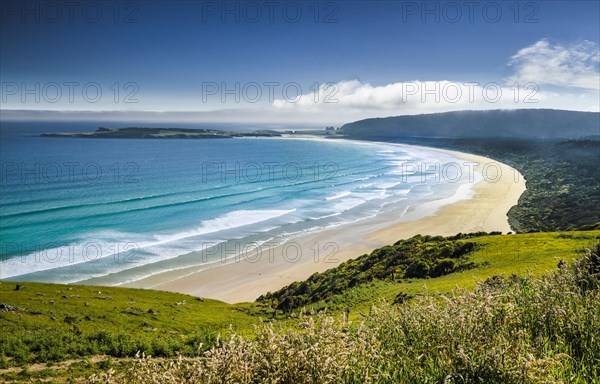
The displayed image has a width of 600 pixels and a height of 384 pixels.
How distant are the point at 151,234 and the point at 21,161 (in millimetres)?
82619

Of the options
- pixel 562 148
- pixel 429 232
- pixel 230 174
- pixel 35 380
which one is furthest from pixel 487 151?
pixel 35 380

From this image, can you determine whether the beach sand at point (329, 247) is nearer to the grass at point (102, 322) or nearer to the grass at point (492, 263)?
the grass at point (102, 322)

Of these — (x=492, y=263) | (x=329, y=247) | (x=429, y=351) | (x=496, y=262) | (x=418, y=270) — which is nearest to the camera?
(x=429, y=351)

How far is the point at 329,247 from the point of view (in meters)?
43.9

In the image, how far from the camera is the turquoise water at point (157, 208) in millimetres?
38719

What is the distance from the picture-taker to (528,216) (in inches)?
2149

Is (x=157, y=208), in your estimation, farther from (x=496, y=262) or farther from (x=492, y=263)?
(x=496, y=262)

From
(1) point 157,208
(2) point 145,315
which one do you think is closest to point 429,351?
(2) point 145,315

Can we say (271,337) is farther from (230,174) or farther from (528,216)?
(230,174)

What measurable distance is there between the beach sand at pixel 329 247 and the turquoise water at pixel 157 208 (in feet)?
9.64

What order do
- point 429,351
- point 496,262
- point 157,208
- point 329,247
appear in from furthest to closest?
point 157,208 < point 329,247 < point 496,262 < point 429,351

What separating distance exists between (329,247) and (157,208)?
30217 mm

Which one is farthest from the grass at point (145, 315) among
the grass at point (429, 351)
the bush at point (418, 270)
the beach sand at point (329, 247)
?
the beach sand at point (329, 247)

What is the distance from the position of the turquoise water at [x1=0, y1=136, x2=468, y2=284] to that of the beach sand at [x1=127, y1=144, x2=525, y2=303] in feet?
9.64
